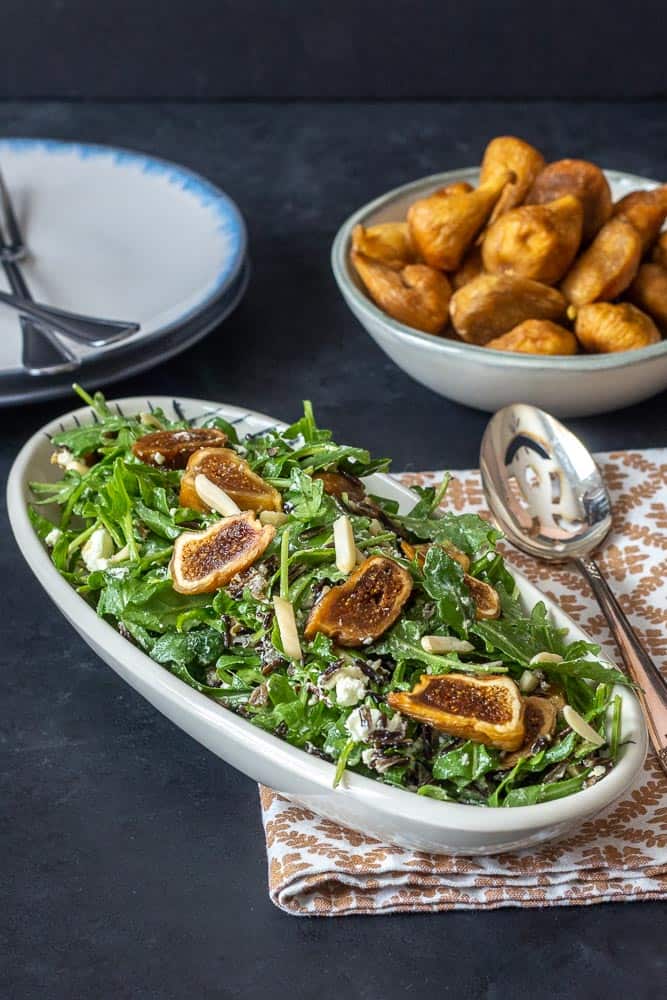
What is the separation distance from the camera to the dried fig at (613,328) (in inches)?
64.6

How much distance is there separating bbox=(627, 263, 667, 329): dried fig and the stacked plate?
624mm

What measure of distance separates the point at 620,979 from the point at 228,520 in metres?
0.56

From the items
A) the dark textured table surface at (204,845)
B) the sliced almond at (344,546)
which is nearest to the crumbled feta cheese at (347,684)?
the sliced almond at (344,546)

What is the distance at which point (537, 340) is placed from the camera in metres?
1.63

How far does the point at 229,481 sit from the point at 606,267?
2.37ft

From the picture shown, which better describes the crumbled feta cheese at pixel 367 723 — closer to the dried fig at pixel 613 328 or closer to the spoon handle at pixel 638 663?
the spoon handle at pixel 638 663

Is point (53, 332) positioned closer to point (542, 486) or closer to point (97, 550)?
point (97, 550)

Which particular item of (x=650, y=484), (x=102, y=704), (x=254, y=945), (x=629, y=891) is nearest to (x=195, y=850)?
(x=254, y=945)

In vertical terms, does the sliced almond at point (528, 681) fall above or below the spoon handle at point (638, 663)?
above

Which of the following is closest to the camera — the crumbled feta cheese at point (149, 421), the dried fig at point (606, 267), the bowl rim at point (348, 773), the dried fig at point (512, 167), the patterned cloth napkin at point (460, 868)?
the bowl rim at point (348, 773)

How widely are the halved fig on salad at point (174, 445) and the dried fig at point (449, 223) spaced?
21.6 inches

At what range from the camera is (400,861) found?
108 cm

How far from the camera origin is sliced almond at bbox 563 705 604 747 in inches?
40.8

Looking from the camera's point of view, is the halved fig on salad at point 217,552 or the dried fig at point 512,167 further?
the dried fig at point 512,167
